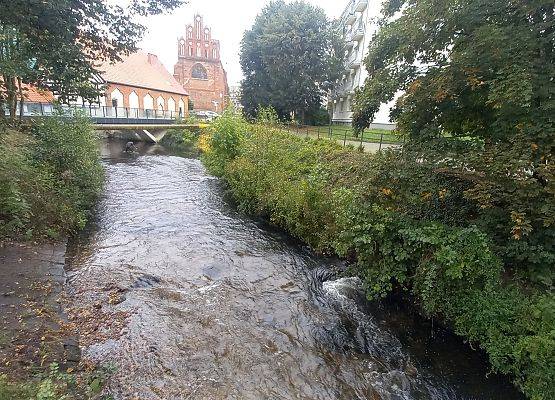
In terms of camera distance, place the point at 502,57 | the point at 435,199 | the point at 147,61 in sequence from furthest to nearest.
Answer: the point at 147,61, the point at 435,199, the point at 502,57

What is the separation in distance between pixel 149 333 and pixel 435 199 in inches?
210

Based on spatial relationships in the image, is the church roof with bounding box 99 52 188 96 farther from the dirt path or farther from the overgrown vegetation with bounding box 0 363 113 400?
the overgrown vegetation with bounding box 0 363 113 400

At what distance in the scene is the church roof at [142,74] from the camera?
4047 cm

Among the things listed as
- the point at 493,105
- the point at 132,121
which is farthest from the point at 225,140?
the point at 132,121

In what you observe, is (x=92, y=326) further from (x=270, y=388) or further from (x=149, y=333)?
(x=270, y=388)

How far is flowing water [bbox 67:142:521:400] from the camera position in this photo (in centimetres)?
467

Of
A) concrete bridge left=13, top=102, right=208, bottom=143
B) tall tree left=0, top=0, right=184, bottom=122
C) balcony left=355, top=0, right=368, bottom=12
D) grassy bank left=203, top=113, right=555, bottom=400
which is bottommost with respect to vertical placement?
grassy bank left=203, top=113, right=555, bottom=400

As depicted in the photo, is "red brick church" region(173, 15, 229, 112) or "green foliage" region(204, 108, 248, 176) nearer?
"green foliage" region(204, 108, 248, 176)

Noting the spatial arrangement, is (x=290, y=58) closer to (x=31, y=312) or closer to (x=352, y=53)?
(x=352, y=53)

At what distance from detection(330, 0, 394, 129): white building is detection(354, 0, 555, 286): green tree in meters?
25.1

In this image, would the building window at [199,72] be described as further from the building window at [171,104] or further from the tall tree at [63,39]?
the tall tree at [63,39]

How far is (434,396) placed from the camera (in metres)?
4.70

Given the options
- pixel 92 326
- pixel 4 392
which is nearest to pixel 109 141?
pixel 92 326

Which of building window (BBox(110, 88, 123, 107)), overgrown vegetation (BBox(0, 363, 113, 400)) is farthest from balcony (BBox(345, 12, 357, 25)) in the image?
overgrown vegetation (BBox(0, 363, 113, 400))
